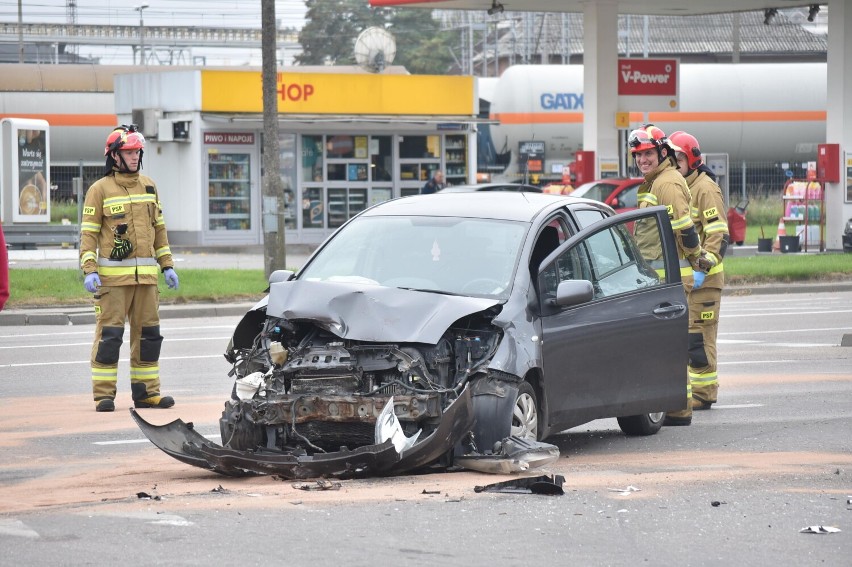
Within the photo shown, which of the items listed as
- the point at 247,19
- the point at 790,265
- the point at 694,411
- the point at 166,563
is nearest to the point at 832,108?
the point at 790,265

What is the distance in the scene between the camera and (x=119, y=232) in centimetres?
1106

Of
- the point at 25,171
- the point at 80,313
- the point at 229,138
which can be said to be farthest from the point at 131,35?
the point at 80,313

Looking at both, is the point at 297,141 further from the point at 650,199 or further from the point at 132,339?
the point at 650,199

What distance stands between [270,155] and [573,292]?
1476 cm

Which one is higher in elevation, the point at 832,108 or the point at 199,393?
the point at 832,108

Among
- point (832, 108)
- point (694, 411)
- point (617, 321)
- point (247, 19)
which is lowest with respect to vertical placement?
point (694, 411)

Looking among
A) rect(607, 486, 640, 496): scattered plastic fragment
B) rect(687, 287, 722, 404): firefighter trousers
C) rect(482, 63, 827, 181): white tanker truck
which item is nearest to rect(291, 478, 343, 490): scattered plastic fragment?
rect(607, 486, 640, 496): scattered plastic fragment

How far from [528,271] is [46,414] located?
4.18 m

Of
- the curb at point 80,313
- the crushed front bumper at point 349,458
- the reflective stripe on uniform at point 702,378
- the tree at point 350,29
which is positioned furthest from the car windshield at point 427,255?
the tree at point 350,29

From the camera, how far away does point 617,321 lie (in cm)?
902

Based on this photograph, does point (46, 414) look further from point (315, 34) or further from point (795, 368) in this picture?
point (315, 34)

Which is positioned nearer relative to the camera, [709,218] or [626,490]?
[626,490]

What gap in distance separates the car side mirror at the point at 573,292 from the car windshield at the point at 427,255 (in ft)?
0.97

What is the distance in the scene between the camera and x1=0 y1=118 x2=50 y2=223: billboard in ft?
110
